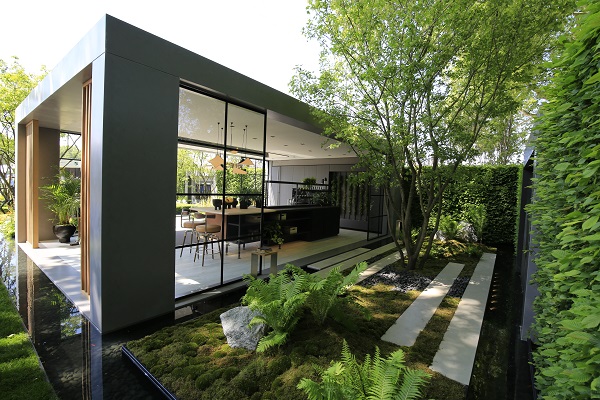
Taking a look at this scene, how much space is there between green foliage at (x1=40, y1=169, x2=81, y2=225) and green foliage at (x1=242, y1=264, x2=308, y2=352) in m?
7.09

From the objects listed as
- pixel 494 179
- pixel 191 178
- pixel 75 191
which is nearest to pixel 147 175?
pixel 191 178

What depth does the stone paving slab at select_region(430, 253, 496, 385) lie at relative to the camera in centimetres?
280

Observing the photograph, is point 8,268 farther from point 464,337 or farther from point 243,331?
point 464,337

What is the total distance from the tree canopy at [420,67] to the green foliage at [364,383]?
4.23 metres

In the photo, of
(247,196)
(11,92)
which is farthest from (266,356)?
(11,92)

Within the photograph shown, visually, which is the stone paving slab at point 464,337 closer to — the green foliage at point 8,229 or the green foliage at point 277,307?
the green foliage at point 277,307

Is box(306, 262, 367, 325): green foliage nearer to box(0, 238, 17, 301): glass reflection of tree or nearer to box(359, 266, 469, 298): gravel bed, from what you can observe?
box(359, 266, 469, 298): gravel bed

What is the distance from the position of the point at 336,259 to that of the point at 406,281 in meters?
2.07

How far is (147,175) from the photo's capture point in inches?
146

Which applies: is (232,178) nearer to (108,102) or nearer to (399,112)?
(108,102)

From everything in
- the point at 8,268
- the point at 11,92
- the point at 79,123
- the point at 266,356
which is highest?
the point at 11,92

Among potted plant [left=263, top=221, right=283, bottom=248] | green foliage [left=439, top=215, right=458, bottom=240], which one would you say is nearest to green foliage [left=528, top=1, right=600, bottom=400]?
potted plant [left=263, top=221, right=283, bottom=248]

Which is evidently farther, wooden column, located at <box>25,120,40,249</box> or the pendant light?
wooden column, located at <box>25,120,40,249</box>

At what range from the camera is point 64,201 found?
7.55 m
